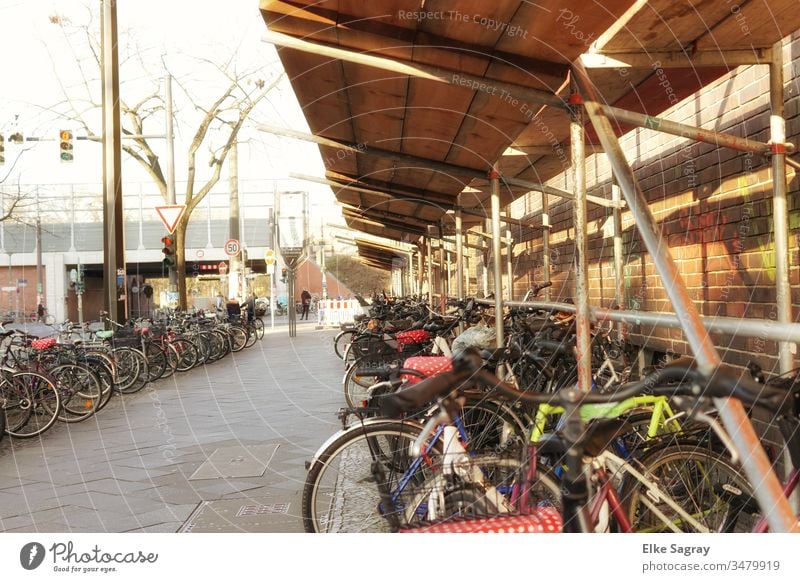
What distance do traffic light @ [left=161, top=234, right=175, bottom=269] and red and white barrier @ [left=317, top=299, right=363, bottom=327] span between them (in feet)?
19.5

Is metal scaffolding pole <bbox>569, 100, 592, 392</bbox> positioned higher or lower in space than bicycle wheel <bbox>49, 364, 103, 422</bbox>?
higher

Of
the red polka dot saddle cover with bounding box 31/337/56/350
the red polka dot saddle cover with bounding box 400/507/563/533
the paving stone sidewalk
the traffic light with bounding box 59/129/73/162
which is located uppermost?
the traffic light with bounding box 59/129/73/162

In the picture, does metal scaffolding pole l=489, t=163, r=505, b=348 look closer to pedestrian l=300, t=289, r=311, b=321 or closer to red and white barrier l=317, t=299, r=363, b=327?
red and white barrier l=317, t=299, r=363, b=327

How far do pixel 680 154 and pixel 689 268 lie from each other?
1.97 ft

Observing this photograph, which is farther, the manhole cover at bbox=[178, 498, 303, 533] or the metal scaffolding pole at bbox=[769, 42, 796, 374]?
the manhole cover at bbox=[178, 498, 303, 533]

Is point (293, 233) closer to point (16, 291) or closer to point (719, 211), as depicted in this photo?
point (16, 291)

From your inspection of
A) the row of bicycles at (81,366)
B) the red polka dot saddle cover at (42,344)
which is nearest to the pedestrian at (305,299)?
the row of bicycles at (81,366)

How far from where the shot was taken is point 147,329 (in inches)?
352

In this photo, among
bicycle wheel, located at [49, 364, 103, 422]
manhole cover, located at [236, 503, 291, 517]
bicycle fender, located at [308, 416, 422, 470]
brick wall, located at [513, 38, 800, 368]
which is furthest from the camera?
bicycle wheel, located at [49, 364, 103, 422]

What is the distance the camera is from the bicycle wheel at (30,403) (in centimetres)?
541

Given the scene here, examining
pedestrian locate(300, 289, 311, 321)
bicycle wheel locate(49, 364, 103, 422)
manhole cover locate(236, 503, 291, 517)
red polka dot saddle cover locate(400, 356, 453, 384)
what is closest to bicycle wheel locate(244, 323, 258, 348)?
pedestrian locate(300, 289, 311, 321)

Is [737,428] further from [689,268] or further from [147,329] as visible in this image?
[147,329]

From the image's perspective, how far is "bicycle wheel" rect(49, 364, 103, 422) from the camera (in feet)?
20.0

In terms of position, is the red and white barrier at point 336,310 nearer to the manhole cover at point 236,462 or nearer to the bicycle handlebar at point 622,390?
the manhole cover at point 236,462
